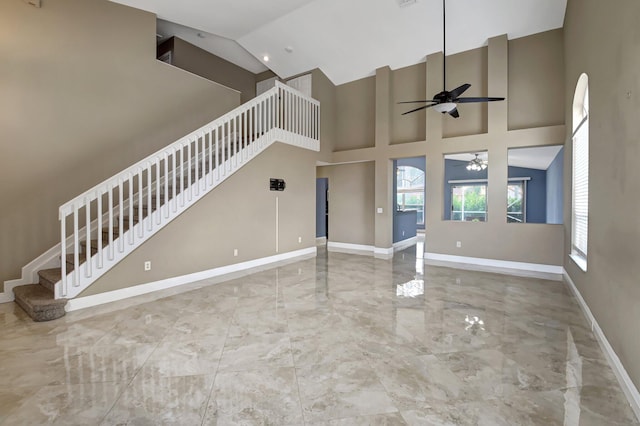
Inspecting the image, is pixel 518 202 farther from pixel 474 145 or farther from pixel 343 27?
pixel 343 27

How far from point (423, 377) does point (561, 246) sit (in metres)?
4.92

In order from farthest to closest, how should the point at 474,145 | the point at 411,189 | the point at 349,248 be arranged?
the point at 411,189 < the point at 349,248 < the point at 474,145

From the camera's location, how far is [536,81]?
5.63 m

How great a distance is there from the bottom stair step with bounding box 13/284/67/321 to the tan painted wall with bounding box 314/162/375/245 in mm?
6194

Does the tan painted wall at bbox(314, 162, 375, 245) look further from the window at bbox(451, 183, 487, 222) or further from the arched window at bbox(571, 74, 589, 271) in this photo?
the window at bbox(451, 183, 487, 222)

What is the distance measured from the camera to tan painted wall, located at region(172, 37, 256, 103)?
22.5ft

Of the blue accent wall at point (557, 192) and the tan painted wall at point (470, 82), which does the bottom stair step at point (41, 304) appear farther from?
the blue accent wall at point (557, 192)

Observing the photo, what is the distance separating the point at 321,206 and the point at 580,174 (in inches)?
262

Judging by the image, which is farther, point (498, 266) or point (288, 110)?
point (288, 110)

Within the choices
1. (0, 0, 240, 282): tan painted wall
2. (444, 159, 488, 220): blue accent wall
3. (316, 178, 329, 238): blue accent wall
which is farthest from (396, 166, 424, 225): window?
(0, 0, 240, 282): tan painted wall

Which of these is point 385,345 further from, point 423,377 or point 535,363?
point 535,363

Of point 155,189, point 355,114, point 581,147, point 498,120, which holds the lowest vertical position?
point 155,189

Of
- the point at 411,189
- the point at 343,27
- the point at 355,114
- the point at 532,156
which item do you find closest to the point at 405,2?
the point at 343,27

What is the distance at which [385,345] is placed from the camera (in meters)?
2.71
